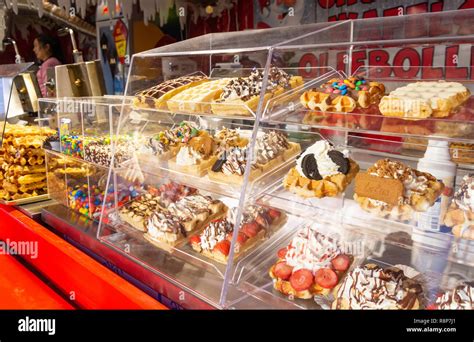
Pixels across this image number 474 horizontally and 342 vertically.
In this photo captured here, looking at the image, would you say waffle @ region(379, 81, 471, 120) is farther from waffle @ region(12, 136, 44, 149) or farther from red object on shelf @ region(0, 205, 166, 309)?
waffle @ region(12, 136, 44, 149)

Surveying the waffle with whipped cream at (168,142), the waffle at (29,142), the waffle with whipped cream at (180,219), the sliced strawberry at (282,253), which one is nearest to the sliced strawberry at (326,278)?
the sliced strawberry at (282,253)

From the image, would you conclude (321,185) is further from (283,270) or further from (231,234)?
(231,234)

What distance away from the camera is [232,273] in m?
2.21

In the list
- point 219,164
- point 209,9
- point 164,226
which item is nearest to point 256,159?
point 219,164

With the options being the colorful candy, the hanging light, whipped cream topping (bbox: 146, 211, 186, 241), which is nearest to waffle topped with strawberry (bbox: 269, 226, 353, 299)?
whipped cream topping (bbox: 146, 211, 186, 241)

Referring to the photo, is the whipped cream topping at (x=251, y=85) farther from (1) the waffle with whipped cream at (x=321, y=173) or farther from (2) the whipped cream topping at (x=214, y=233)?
(2) the whipped cream topping at (x=214, y=233)

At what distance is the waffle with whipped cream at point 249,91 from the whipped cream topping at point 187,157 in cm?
36

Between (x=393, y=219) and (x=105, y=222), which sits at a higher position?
(x=393, y=219)

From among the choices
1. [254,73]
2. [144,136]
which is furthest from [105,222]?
[254,73]

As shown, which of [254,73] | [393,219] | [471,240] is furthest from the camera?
[254,73]

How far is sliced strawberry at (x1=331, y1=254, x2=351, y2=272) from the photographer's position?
2.06 m

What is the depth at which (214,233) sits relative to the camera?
7.98 ft

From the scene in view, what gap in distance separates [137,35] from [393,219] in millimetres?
8700

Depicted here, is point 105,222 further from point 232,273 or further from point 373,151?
point 373,151
